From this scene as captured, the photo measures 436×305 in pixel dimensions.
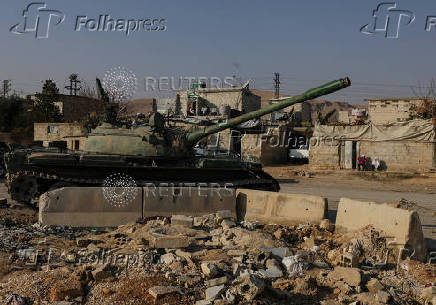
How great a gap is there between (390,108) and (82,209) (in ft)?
82.8

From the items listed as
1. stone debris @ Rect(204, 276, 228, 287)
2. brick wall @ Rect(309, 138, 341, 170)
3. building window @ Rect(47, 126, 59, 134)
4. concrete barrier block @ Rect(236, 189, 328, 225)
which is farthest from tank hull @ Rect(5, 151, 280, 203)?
building window @ Rect(47, 126, 59, 134)

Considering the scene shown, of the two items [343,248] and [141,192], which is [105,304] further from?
[141,192]

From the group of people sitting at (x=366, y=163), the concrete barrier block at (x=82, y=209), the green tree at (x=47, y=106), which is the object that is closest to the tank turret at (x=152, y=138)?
the concrete barrier block at (x=82, y=209)

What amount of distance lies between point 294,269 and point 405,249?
196 cm

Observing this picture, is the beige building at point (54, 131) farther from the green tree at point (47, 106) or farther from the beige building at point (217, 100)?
the beige building at point (217, 100)

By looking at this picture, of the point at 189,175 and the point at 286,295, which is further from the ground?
the point at 189,175

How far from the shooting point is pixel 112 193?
904 centimetres

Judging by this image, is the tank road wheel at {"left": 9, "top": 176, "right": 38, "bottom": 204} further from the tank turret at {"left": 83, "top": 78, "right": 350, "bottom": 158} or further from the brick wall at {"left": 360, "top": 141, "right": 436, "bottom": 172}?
the brick wall at {"left": 360, "top": 141, "right": 436, "bottom": 172}

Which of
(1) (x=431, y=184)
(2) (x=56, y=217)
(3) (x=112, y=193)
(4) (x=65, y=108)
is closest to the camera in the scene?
(2) (x=56, y=217)

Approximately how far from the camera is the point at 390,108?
2912cm

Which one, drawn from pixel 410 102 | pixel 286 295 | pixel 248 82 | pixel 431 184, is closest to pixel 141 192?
pixel 286 295

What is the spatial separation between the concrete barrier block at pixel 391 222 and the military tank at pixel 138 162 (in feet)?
10.1

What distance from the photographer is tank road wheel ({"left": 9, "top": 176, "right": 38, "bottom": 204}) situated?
998cm

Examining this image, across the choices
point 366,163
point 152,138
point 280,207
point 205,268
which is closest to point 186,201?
point 280,207
